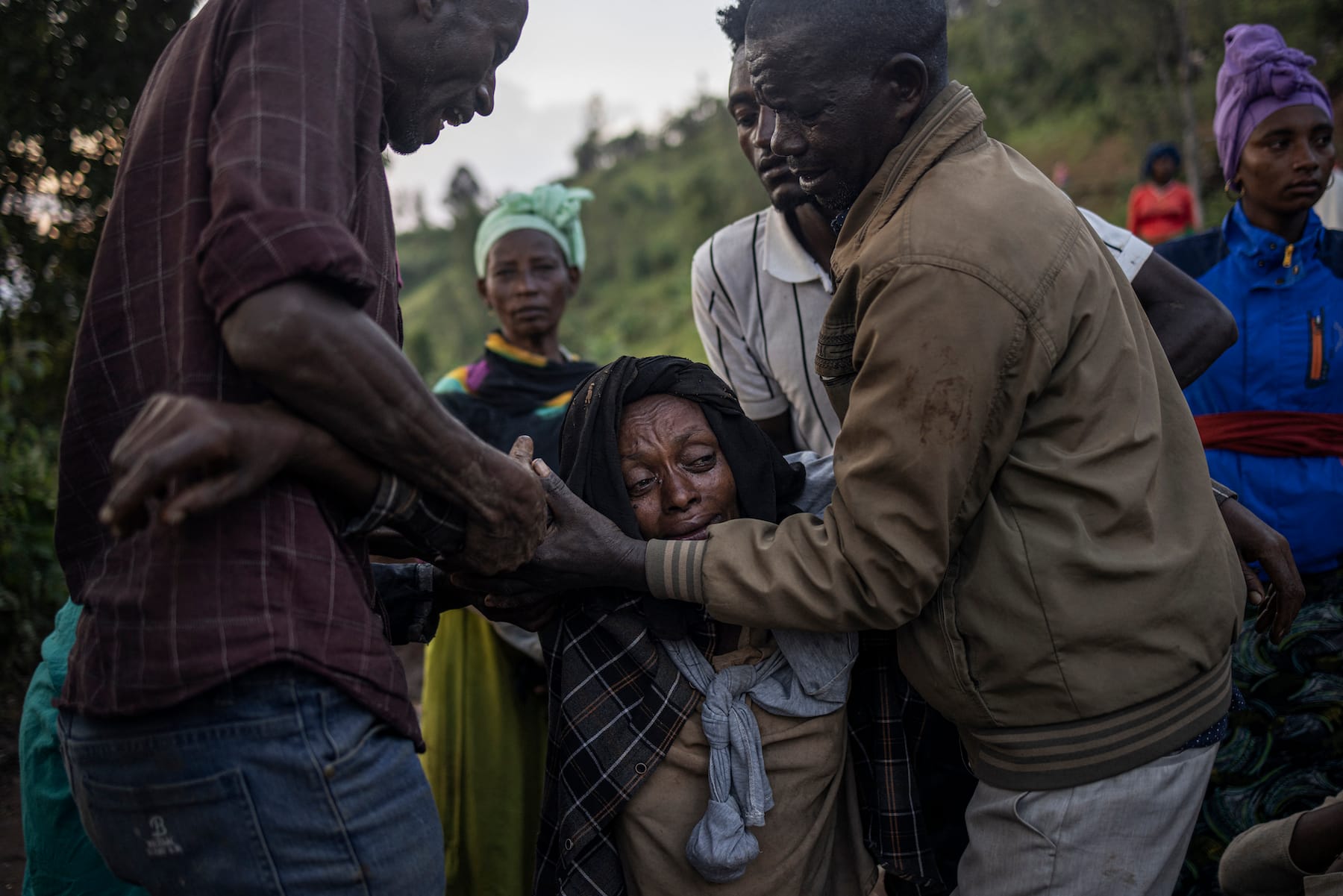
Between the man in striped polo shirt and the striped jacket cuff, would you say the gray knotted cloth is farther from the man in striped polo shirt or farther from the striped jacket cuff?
the man in striped polo shirt

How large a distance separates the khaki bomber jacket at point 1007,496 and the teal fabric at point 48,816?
1.43 m

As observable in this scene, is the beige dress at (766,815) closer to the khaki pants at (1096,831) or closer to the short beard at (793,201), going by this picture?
the khaki pants at (1096,831)

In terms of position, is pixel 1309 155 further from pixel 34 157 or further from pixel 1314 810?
pixel 34 157

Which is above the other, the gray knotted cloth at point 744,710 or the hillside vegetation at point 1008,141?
the hillside vegetation at point 1008,141

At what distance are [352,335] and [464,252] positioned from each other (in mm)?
24290

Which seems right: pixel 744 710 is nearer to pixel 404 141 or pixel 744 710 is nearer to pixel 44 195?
pixel 404 141

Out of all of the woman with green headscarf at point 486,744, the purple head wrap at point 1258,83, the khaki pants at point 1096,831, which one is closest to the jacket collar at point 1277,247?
the purple head wrap at point 1258,83

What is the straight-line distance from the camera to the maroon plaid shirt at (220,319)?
4.75 ft

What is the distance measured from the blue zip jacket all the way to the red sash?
0.02 metres

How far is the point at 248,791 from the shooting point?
148 cm

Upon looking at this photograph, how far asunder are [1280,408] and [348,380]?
2944 millimetres

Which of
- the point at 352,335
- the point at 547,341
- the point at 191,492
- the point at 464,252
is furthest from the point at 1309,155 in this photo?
the point at 464,252

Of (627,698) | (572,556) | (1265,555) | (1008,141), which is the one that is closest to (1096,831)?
(1265,555)

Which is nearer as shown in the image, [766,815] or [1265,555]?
[766,815]
